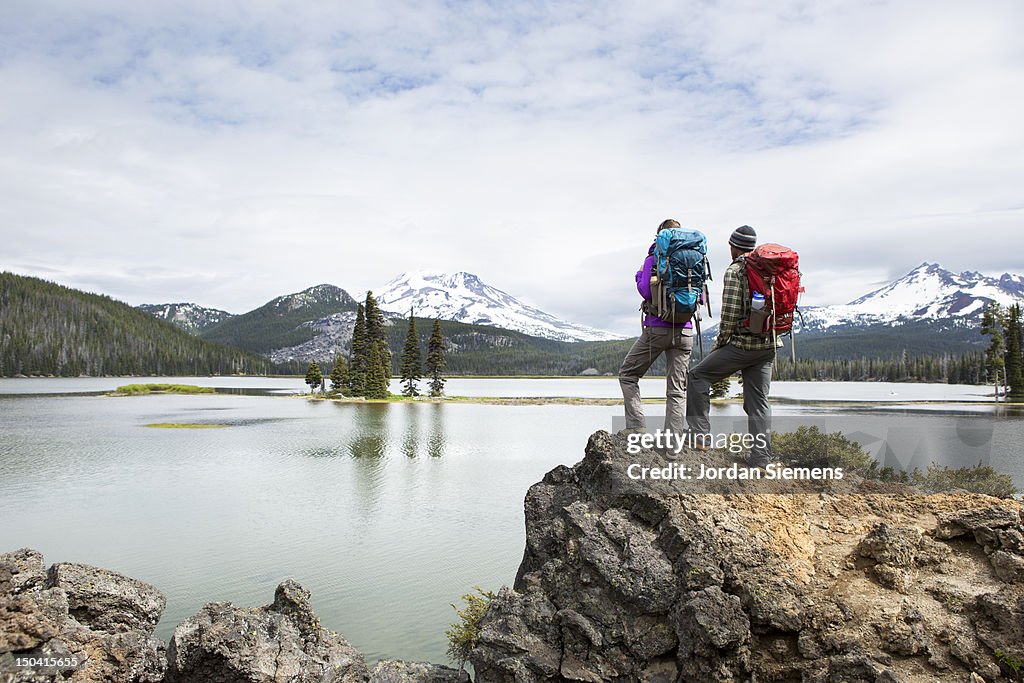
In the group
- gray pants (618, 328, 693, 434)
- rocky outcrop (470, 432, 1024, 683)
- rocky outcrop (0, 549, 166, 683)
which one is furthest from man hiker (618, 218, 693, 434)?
rocky outcrop (0, 549, 166, 683)

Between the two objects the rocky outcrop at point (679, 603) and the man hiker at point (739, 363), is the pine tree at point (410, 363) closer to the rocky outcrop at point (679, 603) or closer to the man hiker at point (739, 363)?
the rocky outcrop at point (679, 603)

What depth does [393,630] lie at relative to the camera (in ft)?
30.6

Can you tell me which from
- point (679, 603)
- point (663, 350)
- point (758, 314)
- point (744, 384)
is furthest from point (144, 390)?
point (679, 603)

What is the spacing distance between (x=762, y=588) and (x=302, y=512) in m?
13.7

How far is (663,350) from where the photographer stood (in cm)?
821

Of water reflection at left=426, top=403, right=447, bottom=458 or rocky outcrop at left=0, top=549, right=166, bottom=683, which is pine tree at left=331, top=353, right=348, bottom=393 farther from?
rocky outcrop at left=0, top=549, right=166, bottom=683

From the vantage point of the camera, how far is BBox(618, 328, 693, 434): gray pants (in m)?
7.98

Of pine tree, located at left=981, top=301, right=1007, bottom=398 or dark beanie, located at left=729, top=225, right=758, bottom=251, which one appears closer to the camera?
dark beanie, located at left=729, top=225, right=758, bottom=251

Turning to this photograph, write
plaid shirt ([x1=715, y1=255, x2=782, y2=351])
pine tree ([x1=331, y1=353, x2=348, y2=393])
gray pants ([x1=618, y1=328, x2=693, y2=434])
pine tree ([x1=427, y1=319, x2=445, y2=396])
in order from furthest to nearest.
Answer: pine tree ([x1=331, y1=353, x2=348, y2=393]), pine tree ([x1=427, y1=319, x2=445, y2=396]), gray pants ([x1=618, y1=328, x2=693, y2=434]), plaid shirt ([x1=715, y1=255, x2=782, y2=351])

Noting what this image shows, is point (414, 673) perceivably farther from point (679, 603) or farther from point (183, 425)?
point (183, 425)

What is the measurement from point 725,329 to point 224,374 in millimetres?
206224

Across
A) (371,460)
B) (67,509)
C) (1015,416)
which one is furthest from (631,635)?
(1015,416)

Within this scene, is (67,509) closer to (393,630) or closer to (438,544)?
(438,544)

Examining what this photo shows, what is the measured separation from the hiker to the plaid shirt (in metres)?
0.67
